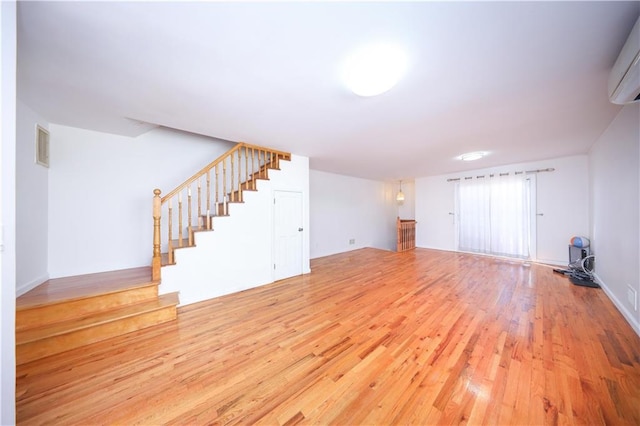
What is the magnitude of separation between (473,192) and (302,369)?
631cm

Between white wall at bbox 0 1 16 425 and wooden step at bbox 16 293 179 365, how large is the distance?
1.16m

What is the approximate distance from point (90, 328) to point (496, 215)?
305 inches

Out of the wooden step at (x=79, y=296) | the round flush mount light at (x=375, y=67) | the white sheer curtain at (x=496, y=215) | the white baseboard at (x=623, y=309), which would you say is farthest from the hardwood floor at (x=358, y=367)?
the white sheer curtain at (x=496, y=215)

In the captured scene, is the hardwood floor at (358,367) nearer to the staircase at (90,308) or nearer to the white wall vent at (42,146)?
the staircase at (90,308)

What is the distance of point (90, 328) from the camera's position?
2.13m

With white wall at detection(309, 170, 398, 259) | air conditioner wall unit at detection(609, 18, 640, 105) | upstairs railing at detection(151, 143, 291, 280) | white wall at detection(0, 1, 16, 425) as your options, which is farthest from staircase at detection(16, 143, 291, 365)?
air conditioner wall unit at detection(609, 18, 640, 105)

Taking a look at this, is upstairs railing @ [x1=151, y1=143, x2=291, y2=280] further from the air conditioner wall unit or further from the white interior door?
the air conditioner wall unit

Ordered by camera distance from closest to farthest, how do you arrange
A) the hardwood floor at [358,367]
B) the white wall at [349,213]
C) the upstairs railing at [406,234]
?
the hardwood floor at [358,367], the white wall at [349,213], the upstairs railing at [406,234]

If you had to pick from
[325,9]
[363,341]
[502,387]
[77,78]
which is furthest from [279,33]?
Result: [502,387]

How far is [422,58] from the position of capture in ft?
5.15

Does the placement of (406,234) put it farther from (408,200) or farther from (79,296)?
(79,296)

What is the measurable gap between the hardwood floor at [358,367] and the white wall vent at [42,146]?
7.96 feet

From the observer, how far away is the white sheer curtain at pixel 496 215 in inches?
201

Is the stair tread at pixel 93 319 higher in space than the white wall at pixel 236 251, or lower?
lower
